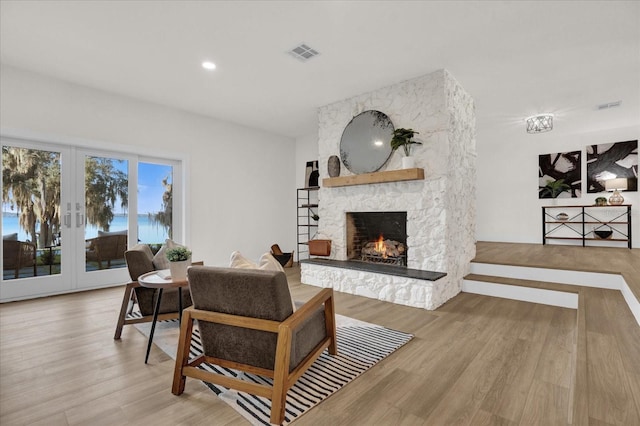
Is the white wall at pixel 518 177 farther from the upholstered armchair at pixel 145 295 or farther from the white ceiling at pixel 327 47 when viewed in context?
the upholstered armchair at pixel 145 295

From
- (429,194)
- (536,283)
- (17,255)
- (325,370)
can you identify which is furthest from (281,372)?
(17,255)

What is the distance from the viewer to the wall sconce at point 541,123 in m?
4.73

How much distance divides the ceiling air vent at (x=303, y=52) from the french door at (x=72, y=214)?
3200 mm

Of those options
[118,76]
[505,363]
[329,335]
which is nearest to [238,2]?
[118,76]

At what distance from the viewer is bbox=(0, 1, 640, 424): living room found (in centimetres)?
265

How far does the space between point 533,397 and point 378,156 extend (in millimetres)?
3141

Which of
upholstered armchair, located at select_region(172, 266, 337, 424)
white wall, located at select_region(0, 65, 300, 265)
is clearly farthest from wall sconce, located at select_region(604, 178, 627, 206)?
upholstered armchair, located at select_region(172, 266, 337, 424)

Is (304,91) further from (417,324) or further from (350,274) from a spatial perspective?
(417,324)

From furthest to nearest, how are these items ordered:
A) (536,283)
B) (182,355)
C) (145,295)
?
1. (536,283)
2. (145,295)
3. (182,355)

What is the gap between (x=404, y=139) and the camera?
3791 mm

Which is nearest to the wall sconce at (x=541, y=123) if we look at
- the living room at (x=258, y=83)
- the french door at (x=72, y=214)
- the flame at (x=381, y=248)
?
the living room at (x=258, y=83)

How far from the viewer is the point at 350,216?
15.8ft

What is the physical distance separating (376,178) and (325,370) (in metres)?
2.65

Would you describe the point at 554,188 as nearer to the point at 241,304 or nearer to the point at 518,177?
the point at 518,177
